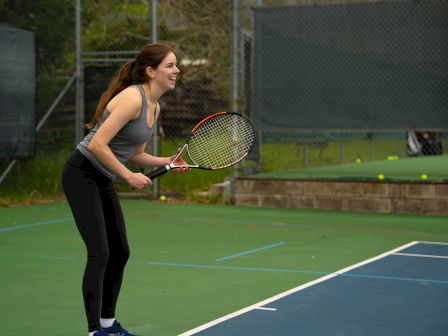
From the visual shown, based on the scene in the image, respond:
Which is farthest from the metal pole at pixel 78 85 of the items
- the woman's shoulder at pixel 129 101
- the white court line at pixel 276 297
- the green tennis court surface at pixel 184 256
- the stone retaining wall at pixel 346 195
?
the woman's shoulder at pixel 129 101

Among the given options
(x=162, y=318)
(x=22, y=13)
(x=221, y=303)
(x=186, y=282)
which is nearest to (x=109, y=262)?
(x=162, y=318)

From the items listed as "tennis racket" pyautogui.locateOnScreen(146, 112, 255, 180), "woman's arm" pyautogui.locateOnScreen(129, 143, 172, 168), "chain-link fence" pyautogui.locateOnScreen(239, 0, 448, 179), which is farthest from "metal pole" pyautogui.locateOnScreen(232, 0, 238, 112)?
"woman's arm" pyautogui.locateOnScreen(129, 143, 172, 168)

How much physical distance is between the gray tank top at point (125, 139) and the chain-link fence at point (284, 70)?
7209 mm

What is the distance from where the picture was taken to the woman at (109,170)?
455 centimetres

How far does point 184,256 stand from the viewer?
8.07 metres

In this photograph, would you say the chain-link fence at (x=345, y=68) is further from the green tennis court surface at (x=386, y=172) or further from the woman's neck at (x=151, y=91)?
the woman's neck at (x=151, y=91)

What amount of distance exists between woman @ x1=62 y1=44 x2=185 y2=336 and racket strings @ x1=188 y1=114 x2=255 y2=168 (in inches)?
38.6

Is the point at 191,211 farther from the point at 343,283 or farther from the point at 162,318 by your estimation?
the point at 162,318

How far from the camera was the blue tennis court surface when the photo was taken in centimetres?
526

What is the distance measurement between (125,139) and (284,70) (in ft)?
25.4

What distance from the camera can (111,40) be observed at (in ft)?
50.4

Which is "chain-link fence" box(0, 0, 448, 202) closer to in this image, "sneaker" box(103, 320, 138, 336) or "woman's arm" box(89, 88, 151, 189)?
"sneaker" box(103, 320, 138, 336)

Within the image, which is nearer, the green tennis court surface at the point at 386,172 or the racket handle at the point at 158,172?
the racket handle at the point at 158,172

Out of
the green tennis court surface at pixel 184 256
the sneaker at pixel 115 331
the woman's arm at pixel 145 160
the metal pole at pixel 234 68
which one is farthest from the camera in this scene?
the metal pole at pixel 234 68
